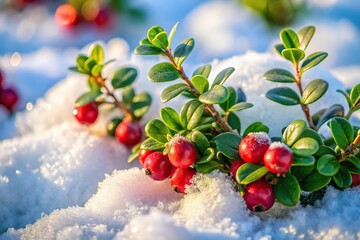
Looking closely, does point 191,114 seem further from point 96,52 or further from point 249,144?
point 96,52

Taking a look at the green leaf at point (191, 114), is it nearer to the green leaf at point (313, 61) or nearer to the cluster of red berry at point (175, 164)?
the cluster of red berry at point (175, 164)

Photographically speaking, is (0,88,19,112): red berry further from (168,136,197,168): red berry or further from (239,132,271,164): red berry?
(239,132,271,164): red berry

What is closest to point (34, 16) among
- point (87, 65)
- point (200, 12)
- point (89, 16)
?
point (89, 16)

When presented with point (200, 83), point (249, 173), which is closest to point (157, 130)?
point (200, 83)

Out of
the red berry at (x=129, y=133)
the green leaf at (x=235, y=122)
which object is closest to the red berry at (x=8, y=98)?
the red berry at (x=129, y=133)

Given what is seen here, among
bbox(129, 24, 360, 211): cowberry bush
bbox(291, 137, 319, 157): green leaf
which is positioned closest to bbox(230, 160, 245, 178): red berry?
bbox(129, 24, 360, 211): cowberry bush

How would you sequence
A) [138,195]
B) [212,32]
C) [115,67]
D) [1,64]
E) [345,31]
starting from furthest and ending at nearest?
1. [212,32]
2. [345,31]
3. [1,64]
4. [115,67]
5. [138,195]

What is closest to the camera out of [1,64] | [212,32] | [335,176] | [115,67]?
[335,176]

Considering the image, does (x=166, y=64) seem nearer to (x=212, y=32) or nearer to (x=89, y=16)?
(x=212, y=32)
